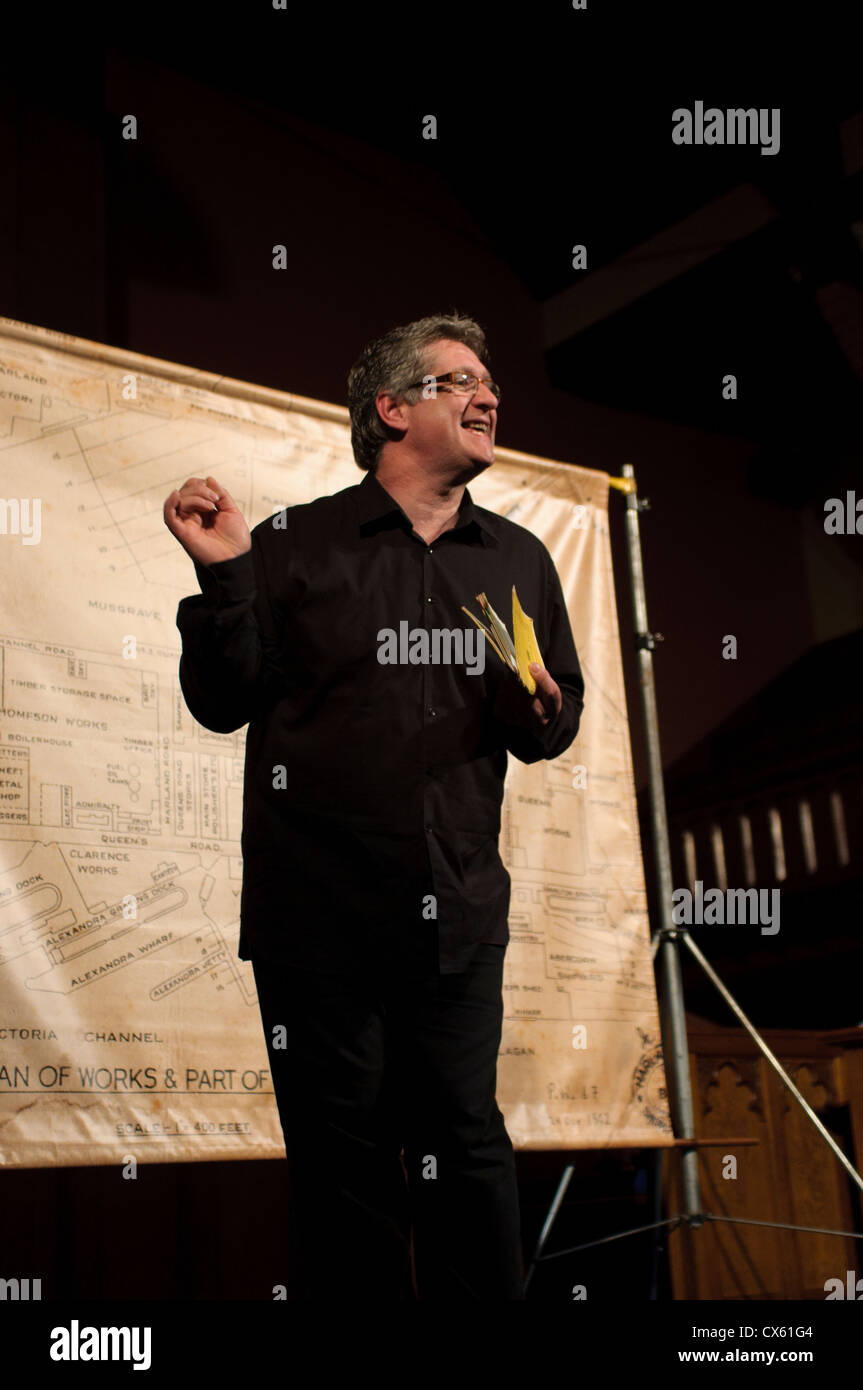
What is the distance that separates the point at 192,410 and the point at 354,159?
234 centimetres

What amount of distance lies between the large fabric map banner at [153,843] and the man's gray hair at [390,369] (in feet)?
2.91

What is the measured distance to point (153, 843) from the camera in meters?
2.50

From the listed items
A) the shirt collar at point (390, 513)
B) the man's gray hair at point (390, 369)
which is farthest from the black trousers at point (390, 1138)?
the man's gray hair at point (390, 369)

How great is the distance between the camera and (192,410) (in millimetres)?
2771

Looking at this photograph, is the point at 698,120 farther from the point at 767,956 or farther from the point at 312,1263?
the point at 312,1263

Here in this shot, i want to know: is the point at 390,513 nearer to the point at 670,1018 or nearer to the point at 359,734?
the point at 359,734

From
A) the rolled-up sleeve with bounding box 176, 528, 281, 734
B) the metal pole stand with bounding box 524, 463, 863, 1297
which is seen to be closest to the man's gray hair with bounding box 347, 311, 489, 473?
the rolled-up sleeve with bounding box 176, 528, 281, 734

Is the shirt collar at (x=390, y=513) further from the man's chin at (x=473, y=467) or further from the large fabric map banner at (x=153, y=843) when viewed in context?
the large fabric map banner at (x=153, y=843)

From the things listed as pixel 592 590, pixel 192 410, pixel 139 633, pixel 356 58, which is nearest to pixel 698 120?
pixel 356 58

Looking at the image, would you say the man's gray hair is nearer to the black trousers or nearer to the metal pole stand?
the black trousers

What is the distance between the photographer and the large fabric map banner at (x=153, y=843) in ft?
7.63

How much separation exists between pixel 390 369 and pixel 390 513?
23 centimetres

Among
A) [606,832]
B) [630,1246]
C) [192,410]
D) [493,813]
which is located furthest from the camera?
[630,1246]

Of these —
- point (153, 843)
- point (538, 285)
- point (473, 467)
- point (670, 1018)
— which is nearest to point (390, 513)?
point (473, 467)
